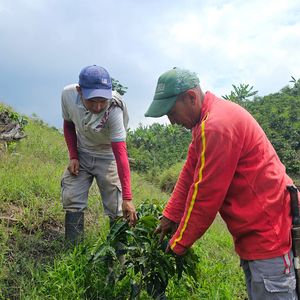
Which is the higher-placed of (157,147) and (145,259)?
(157,147)

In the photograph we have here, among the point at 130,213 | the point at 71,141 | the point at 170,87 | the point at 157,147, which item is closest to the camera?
the point at 170,87

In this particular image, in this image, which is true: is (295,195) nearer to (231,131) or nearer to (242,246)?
(242,246)

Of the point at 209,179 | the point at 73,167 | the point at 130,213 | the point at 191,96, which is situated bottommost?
the point at 130,213

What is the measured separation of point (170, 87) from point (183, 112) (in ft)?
0.60

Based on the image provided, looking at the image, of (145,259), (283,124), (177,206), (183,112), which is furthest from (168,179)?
(283,124)

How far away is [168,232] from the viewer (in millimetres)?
2094

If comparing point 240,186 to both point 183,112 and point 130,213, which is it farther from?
point 130,213

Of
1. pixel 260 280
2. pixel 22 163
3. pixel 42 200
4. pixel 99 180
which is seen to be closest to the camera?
pixel 260 280

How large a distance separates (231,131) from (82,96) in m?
1.67

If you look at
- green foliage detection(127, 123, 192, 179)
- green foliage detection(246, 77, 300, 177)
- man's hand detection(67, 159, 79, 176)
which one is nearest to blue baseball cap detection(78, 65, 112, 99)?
man's hand detection(67, 159, 79, 176)

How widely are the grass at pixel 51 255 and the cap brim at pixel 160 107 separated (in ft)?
4.70

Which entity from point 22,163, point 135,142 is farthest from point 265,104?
point 22,163

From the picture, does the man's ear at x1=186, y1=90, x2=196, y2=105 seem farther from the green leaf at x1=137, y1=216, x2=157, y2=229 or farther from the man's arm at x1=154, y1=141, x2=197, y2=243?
the green leaf at x1=137, y1=216, x2=157, y2=229

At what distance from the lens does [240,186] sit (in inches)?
60.1
